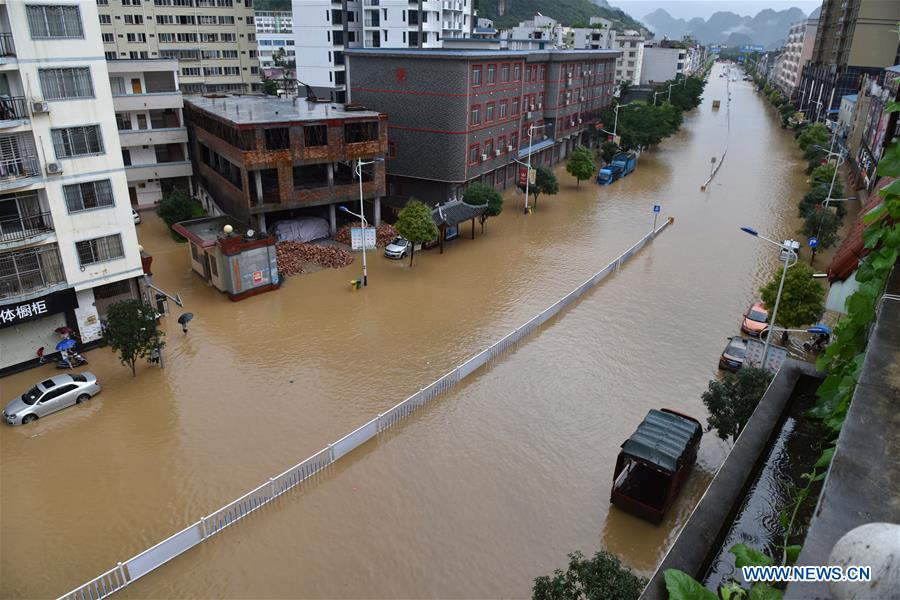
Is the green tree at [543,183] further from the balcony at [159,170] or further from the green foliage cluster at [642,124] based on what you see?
the balcony at [159,170]

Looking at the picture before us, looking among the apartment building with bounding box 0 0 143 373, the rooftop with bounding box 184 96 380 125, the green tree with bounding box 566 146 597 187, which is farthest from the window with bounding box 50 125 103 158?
the green tree with bounding box 566 146 597 187

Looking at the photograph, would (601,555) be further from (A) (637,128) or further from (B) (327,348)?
(A) (637,128)

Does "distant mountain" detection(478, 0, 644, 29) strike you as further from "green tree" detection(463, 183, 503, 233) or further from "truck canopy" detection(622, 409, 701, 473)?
"truck canopy" detection(622, 409, 701, 473)

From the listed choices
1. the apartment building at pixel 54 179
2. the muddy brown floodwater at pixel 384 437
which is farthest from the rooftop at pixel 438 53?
the apartment building at pixel 54 179

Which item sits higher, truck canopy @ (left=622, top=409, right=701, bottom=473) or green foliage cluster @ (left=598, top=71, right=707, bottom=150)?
green foliage cluster @ (left=598, top=71, right=707, bottom=150)

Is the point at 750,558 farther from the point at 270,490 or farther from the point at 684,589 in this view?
the point at 270,490
